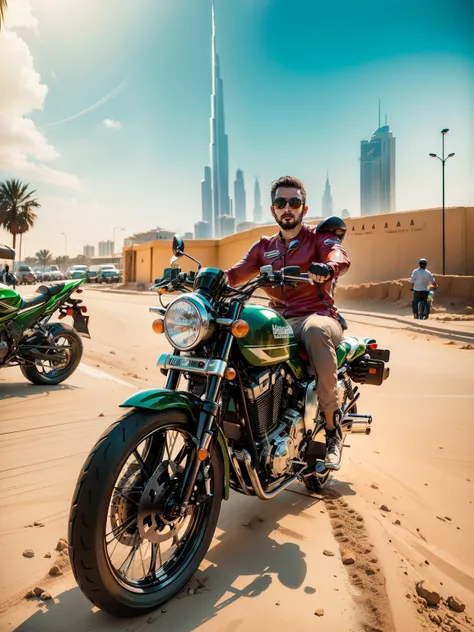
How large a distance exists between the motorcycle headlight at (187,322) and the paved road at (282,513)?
1.15 meters

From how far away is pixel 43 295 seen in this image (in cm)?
582

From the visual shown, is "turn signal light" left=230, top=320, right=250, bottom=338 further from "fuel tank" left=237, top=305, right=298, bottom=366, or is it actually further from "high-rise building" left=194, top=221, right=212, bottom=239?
"high-rise building" left=194, top=221, right=212, bottom=239

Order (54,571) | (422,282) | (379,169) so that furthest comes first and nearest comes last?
(379,169) → (422,282) → (54,571)

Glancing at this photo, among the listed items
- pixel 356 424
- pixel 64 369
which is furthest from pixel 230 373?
pixel 64 369

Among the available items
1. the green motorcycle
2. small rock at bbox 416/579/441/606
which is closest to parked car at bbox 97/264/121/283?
the green motorcycle

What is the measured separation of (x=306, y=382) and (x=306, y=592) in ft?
3.76

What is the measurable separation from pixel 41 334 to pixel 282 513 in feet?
13.2

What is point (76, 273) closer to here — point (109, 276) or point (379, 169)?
point (109, 276)

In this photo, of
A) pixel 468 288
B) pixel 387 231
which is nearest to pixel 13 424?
pixel 468 288

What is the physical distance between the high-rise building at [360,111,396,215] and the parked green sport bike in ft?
183

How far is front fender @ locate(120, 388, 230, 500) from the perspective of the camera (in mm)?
1950

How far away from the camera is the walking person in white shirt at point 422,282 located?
1477 centimetres

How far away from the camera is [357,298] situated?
80.5 feet

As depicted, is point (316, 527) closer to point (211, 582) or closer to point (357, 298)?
point (211, 582)
